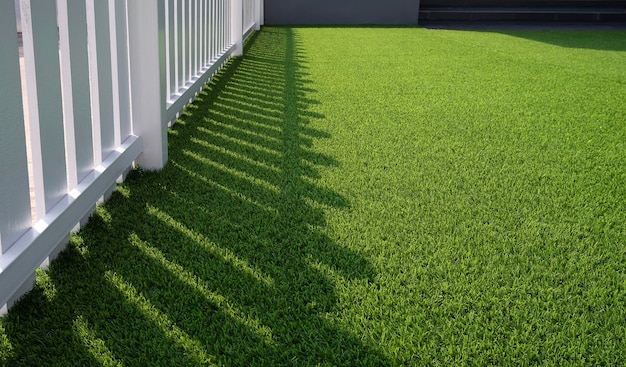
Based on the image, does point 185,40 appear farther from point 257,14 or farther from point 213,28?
point 257,14

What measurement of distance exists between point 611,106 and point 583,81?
1.30 meters

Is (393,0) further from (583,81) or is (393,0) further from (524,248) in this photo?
(524,248)

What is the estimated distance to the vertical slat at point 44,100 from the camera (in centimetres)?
175

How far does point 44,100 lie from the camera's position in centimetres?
187

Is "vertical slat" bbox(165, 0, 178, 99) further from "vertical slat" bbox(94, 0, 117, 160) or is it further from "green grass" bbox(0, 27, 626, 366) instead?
"vertical slat" bbox(94, 0, 117, 160)

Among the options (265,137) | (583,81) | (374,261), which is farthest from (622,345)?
(583,81)

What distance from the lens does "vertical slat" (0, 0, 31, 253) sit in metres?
1.58

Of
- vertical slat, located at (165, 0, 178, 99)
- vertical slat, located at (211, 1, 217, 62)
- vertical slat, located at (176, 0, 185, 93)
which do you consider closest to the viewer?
vertical slat, located at (165, 0, 178, 99)

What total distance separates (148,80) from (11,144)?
1.24m

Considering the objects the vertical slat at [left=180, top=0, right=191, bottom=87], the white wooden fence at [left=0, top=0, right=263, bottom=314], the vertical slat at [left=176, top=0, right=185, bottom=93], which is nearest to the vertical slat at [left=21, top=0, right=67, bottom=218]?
the white wooden fence at [left=0, top=0, right=263, bottom=314]

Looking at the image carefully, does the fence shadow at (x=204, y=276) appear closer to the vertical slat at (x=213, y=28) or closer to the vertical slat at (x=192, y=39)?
the vertical slat at (x=192, y=39)

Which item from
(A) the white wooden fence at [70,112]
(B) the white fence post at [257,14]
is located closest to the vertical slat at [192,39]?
(A) the white wooden fence at [70,112]

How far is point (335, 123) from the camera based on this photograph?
4027 millimetres

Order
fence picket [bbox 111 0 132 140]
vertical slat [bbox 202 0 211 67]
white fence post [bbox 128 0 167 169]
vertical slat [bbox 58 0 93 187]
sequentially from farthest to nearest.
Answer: vertical slat [bbox 202 0 211 67] < white fence post [bbox 128 0 167 169] < fence picket [bbox 111 0 132 140] < vertical slat [bbox 58 0 93 187]
